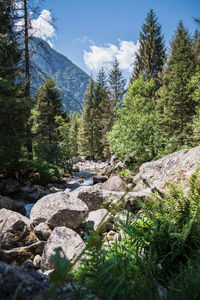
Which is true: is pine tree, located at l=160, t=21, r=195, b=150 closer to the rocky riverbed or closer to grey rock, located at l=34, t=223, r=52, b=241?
the rocky riverbed

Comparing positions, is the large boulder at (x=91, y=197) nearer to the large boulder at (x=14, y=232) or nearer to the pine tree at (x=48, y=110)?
the large boulder at (x=14, y=232)

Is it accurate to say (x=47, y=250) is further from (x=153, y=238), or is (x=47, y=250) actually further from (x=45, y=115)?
(x=45, y=115)

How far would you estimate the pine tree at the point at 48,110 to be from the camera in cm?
2198

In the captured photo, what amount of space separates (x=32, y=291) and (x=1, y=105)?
883cm

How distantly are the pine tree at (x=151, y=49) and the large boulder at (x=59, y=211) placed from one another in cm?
2346

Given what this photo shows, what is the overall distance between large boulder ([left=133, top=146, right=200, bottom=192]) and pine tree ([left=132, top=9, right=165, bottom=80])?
21.7 m

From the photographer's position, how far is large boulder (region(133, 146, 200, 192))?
357 cm

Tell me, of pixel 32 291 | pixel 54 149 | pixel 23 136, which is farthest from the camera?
pixel 54 149

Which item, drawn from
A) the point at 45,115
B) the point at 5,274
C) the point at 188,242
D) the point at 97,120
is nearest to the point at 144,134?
the point at 188,242

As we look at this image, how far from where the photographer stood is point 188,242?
1.39 m

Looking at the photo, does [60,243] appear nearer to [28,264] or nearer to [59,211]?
[28,264]

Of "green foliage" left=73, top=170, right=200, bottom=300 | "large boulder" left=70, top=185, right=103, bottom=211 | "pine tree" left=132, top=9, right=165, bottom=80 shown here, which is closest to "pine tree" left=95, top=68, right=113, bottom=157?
"pine tree" left=132, top=9, right=165, bottom=80

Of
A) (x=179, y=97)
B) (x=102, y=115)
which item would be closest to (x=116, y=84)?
(x=102, y=115)

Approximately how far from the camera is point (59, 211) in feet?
14.4
